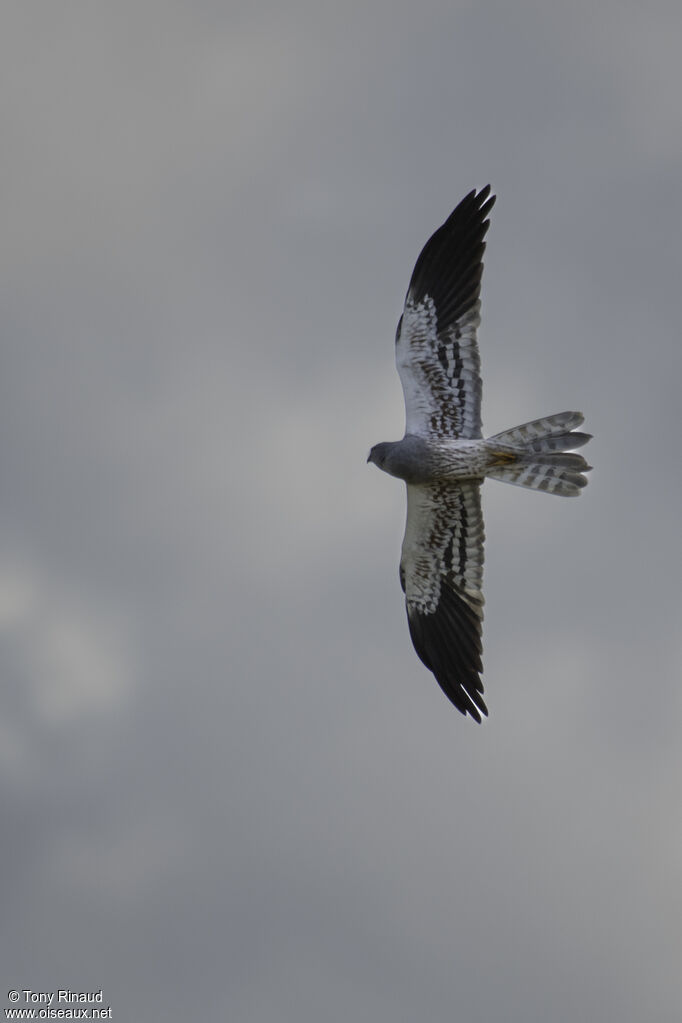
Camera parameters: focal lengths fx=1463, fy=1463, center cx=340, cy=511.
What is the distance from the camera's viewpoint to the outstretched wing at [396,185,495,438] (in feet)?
53.3

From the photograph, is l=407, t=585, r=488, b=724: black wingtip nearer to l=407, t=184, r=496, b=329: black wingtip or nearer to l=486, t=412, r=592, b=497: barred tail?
l=486, t=412, r=592, b=497: barred tail

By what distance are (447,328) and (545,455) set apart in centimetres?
179

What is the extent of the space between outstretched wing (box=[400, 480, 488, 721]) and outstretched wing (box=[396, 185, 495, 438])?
0.81 metres

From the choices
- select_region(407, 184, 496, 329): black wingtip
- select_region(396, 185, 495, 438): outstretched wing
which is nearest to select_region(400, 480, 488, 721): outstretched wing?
select_region(396, 185, 495, 438): outstretched wing

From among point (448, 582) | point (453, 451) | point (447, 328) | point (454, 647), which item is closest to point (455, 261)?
point (447, 328)

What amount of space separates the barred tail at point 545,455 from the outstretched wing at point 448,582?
62cm

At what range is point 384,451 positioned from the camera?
16422 millimetres

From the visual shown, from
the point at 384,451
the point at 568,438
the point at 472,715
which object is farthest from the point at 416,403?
the point at 472,715

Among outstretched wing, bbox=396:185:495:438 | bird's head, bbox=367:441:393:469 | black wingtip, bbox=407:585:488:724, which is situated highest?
outstretched wing, bbox=396:185:495:438

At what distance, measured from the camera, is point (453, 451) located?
1603cm

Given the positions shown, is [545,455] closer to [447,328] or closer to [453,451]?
[453,451]

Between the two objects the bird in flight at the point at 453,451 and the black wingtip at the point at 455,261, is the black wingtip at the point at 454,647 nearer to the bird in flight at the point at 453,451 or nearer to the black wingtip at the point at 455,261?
the bird in flight at the point at 453,451

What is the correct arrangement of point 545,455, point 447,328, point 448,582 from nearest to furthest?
point 545,455 < point 447,328 < point 448,582

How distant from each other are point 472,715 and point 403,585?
1829 mm
